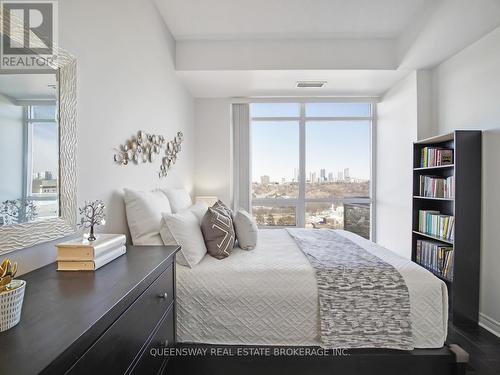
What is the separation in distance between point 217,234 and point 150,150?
997 mm

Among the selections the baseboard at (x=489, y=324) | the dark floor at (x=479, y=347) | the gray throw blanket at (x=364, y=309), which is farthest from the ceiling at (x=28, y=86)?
the baseboard at (x=489, y=324)

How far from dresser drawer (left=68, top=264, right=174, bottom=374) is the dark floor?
81.0 inches

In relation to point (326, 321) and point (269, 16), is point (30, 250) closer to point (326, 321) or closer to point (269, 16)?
point (326, 321)

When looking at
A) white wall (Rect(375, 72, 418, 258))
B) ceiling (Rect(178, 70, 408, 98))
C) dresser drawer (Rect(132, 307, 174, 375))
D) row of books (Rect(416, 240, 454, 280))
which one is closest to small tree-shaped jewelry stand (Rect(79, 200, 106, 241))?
dresser drawer (Rect(132, 307, 174, 375))

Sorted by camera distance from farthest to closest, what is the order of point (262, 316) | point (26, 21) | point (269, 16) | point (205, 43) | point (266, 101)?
point (266, 101) < point (205, 43) < point (269, 16) < point (262, 316) < point (26, 21)

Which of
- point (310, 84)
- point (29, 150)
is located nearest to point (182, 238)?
point (29, 150)

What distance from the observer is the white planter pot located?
0.62 m

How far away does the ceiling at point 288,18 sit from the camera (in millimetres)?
2559

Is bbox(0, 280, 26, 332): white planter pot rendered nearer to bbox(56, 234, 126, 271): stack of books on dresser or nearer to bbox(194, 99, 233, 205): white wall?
bbox(56, 234, 126, 271): stack of books on dresser

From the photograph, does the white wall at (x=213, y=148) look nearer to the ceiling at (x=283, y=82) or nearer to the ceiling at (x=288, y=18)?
the ceiling at (x=283, y=82)

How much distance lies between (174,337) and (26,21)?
1.62 m

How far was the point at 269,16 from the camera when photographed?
2.73 meters

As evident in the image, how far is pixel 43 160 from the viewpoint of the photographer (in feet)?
3.63

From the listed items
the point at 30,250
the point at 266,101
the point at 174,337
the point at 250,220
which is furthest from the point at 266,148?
the point at 30,250
